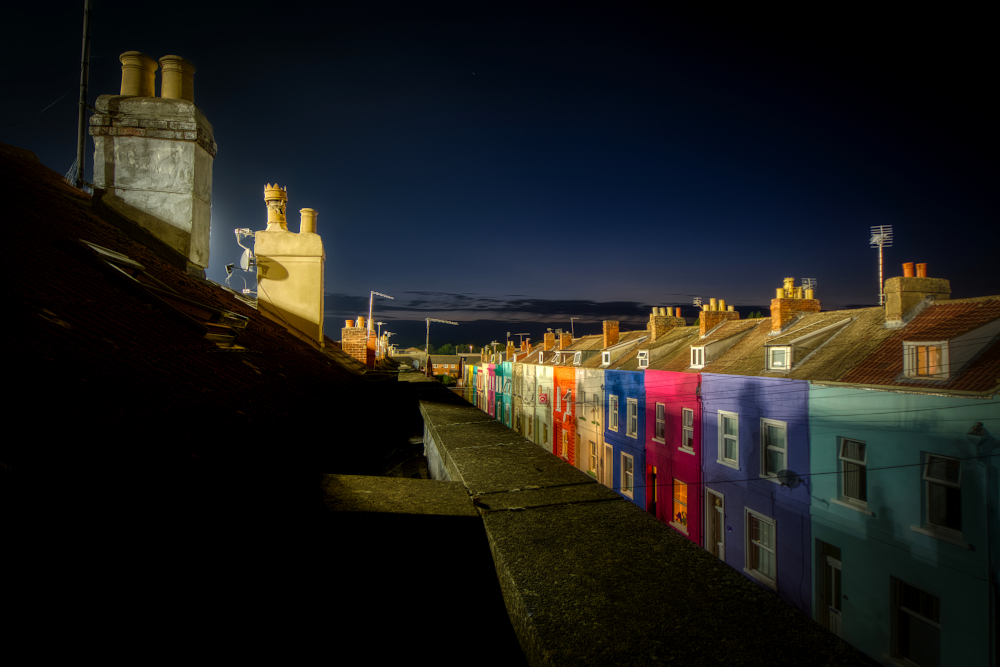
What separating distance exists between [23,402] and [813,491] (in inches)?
497

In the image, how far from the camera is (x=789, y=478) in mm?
10453

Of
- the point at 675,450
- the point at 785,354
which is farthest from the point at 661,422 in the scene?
the point at 785,354

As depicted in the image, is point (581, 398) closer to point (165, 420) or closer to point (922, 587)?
point (922, 587)

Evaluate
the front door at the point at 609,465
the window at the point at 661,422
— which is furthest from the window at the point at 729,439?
the front door at the point at 609,465

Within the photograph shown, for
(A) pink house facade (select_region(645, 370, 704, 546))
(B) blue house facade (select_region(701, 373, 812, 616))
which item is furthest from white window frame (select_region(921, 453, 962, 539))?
(A) pink house facade (select_region(645, 370, 704, 546))

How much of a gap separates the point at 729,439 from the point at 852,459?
342 cm

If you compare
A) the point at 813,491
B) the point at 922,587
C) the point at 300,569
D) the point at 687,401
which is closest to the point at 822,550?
the point at 813,491

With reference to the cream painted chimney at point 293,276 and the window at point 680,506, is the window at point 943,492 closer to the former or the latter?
the window at point 680,506

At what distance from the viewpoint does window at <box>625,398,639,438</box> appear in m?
17.0

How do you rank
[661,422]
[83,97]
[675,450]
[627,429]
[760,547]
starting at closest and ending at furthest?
1. [83,97]
2. [760,547]
3. [675,450]
4. [661,422]
5. [627,429]

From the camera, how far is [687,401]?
14.3 metres

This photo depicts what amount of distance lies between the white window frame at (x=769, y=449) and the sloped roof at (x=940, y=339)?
6.75 feet

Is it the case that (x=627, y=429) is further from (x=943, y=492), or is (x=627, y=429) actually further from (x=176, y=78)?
(x=176, y=78)

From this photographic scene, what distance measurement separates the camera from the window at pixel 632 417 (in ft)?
55.9
